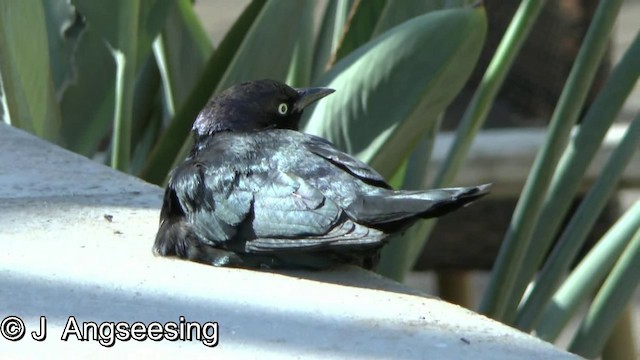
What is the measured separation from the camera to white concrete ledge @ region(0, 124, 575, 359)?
6.22 feet

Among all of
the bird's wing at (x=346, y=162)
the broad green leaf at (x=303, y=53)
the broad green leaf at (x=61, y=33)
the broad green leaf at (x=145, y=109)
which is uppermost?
the bird's wing at (x=346, y=162)

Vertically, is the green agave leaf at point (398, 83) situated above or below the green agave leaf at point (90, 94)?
above

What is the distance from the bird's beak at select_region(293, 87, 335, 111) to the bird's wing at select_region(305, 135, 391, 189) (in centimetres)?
35

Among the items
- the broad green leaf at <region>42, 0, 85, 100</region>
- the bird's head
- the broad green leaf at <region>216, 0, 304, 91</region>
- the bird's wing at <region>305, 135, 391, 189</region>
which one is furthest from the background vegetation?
the bird's wing at <region>305, 135, 391, 189</region>

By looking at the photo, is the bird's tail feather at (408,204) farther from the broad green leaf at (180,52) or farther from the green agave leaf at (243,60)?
the broad green leaf at (180,52)

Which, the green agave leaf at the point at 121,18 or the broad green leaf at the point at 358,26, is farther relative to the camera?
the broad green leaf at the point at 358,26

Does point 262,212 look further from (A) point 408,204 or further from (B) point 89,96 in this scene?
(B) point 89,96

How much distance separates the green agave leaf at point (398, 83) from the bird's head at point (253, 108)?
0.74 feet

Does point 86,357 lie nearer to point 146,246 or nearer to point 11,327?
point 11,327

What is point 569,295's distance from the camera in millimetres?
3291

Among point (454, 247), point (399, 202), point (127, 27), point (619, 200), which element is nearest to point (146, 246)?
point (399, 202)

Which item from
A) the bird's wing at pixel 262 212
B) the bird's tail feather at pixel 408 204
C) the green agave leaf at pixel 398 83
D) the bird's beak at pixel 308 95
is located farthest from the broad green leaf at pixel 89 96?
the bird's tail feather at pixel 408 204

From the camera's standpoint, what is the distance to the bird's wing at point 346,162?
92.6 inches

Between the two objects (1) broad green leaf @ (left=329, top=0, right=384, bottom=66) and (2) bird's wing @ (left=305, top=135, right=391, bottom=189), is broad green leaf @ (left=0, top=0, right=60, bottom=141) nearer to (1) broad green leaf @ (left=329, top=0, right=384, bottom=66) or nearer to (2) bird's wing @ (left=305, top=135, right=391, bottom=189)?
(1) broad green leaf @ (left=329, top=0, right=384, bottom=66)
